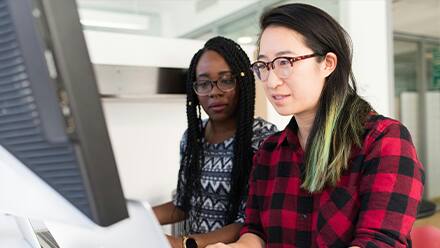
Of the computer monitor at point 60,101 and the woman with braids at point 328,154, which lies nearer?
the computer monitor at point 60,101

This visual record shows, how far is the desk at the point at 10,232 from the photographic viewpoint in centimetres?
55

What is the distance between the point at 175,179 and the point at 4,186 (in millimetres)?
1337

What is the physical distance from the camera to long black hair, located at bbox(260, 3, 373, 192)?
0.92 m

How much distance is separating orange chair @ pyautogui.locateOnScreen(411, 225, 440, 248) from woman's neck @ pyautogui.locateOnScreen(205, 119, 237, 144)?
2.01 ft

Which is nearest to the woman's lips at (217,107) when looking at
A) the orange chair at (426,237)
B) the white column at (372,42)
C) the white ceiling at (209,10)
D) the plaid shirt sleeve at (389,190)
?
the plaid shirt sleeve at (389,190)

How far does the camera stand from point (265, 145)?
3.81 ft

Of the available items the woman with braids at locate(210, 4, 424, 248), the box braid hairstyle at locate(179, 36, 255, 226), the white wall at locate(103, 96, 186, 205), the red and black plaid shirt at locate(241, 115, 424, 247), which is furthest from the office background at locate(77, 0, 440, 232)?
the red and black plaid shirt at locate(241, 115, 424, 247)

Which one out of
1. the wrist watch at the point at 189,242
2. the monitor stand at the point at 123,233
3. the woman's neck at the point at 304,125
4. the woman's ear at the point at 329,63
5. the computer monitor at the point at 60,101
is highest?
the computer monitor at the point at 60,101

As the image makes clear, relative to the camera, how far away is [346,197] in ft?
2.97

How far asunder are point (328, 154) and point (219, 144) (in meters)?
0.47

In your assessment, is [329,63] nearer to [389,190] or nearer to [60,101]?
[389,190]

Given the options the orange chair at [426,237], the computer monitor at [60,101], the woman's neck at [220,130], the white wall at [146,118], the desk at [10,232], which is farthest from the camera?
the white wall at [146,118]

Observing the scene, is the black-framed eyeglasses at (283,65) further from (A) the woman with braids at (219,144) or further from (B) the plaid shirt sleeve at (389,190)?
(A) the woman with braids at (219,144)

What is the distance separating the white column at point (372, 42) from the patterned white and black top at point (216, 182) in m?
1.84
